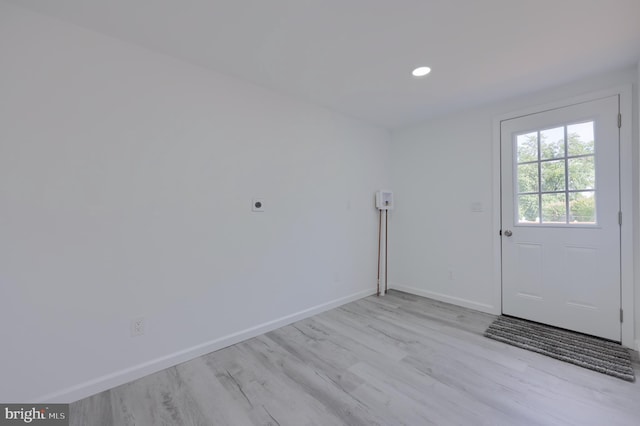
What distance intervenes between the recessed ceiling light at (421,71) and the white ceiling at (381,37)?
7 cm

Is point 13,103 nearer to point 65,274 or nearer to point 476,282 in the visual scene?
point 65,274

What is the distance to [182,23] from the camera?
1752 millimetres

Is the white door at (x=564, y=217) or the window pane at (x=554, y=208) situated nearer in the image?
the white door at (x=564, y=217)

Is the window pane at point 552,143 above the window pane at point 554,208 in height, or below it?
above

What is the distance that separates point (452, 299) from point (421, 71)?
104 inches

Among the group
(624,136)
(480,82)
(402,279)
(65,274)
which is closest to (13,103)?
(65,274)

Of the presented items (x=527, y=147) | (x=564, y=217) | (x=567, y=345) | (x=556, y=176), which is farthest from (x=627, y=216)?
(x=567, y=345)

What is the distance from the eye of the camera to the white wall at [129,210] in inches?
62.4

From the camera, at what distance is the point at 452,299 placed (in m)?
3.36

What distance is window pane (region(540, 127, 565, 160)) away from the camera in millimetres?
2611

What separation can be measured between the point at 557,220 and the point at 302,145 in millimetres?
2664

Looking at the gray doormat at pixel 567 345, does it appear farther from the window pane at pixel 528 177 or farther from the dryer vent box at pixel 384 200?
the dryer vent box at pixel 384 200

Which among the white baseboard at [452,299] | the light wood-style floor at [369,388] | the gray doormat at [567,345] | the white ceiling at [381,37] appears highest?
the white ceiling at [381,37]

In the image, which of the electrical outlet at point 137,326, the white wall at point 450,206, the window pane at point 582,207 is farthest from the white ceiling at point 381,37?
the electrical outlet at point 137,326
